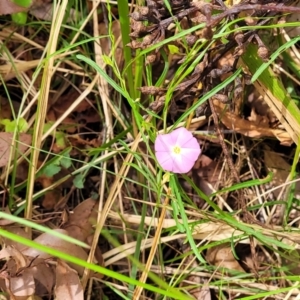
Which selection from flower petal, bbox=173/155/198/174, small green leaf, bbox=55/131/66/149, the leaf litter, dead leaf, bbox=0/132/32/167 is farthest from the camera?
small green leaf, bbox=55/131/66/149

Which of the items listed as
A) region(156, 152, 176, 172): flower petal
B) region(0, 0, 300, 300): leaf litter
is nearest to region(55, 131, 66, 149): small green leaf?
region(0, 0, 300, 300): leaf litter

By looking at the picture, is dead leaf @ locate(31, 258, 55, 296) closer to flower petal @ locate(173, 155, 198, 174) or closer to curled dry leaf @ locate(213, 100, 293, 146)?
flower petal @ locate(173, 155, 198, 174)

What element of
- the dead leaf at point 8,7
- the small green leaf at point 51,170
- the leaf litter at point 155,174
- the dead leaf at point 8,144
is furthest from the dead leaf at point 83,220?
the dead leaf at point 8,7

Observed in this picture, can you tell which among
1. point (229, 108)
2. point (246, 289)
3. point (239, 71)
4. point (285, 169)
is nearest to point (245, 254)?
point (246, 289)

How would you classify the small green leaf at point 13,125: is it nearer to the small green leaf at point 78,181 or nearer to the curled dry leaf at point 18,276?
the small green leaf at point 78,181

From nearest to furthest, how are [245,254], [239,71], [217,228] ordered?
[239,71] → [217,228] → [245,254]

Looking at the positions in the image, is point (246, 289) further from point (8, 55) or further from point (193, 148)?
point (8, 55)

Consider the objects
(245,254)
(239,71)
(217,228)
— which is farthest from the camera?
(245,254)
